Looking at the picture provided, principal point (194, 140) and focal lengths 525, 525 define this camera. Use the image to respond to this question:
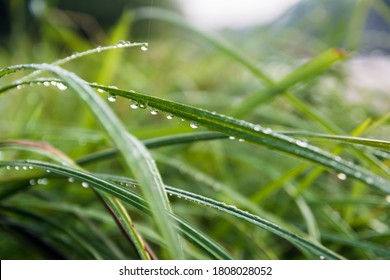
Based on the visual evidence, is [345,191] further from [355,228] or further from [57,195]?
[57,195]

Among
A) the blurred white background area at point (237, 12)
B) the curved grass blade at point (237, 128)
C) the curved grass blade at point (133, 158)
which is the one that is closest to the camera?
the curved grass blade at point (133, 158)

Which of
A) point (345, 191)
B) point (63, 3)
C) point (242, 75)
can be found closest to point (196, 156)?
point (345, 191)

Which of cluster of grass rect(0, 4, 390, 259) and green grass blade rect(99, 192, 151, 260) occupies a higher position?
cluster of grass rect(0, 4, 390, 259)

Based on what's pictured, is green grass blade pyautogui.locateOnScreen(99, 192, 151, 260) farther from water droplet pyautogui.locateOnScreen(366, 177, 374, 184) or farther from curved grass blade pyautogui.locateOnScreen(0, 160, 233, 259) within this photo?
water droplet pyautogui.locateOnScreen(366, 177, 374, 184)

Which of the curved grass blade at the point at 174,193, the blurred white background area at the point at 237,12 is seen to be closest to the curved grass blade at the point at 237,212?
the curved grass blade at the point at 174,193

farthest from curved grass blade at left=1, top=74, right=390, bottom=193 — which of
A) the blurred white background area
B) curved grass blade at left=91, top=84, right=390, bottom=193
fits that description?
the blurred white background area

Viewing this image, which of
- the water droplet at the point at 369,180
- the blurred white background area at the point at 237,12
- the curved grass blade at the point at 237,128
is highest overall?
the blurred white background area at the point at 237,12

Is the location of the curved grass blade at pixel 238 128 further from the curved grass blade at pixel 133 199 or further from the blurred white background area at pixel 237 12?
the blurred white background area at pixel 237 12

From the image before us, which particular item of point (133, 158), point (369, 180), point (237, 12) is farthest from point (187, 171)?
point (237, 12)
